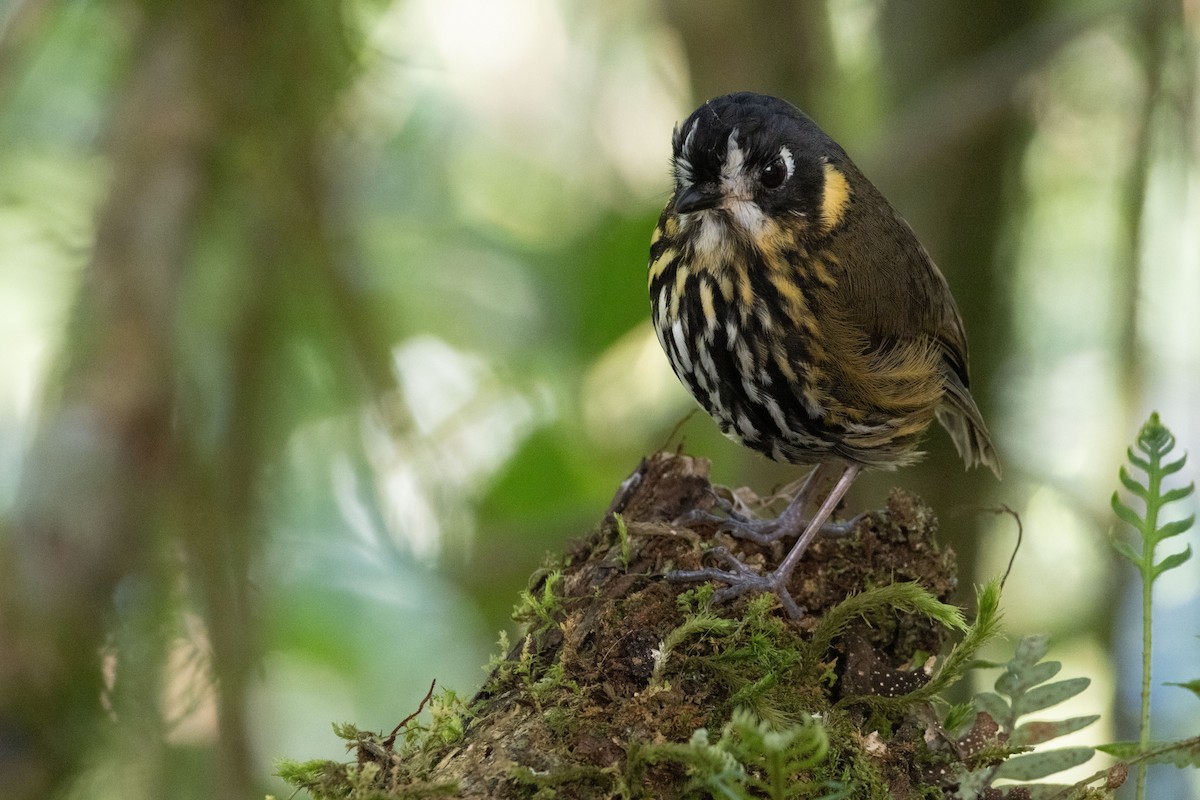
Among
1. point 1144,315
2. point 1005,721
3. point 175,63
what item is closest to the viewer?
point 1005,721

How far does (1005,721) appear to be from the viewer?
2.02 m

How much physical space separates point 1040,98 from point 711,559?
288 centimetres

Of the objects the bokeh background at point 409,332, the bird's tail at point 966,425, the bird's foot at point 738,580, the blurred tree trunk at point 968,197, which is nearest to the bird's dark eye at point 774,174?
the bokeh background at point 409,332

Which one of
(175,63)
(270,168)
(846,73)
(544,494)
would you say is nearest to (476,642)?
(544,494)

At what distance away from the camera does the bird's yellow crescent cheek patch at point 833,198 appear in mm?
3041

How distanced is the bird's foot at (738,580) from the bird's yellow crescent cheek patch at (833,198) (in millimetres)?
1082

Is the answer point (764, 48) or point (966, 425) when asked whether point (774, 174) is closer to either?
point (966, 425)

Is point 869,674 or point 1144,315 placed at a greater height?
point 1144,315

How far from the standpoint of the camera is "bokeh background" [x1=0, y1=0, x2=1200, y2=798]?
10.3 ft

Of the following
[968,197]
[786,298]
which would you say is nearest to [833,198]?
[786,298]

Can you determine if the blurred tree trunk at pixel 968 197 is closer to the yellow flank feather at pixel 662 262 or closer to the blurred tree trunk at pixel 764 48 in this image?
the blurred tree trunk at pixel 764 48

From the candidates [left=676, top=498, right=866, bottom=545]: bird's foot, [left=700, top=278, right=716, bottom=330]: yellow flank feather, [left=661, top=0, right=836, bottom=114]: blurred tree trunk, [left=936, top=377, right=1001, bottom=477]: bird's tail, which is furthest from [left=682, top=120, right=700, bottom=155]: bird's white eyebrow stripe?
[left=661, top=0, right=836, bottom=114]: blurred tree trunk

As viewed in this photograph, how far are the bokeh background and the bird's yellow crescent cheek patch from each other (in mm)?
716

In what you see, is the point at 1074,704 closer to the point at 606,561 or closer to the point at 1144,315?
the point at 1144,315
